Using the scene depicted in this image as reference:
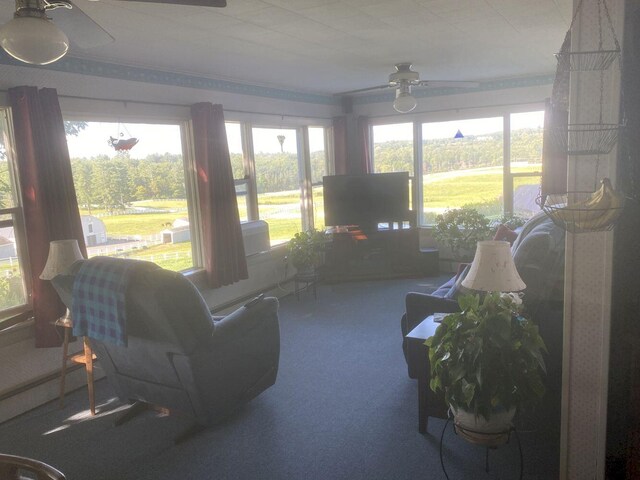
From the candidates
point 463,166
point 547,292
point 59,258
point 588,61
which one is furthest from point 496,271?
point 463,166

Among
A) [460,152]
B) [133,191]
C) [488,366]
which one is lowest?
[488,366]

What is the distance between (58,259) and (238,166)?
2.72 meters

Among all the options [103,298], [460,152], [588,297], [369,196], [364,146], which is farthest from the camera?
[364,146]

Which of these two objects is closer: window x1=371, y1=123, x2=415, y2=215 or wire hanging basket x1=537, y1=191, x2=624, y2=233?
wire hanging basket x1=537, y1=191, x2=624, y2=233

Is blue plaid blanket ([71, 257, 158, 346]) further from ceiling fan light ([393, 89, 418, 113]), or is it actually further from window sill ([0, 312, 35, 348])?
ceiling fan light ([393, 89, 418, 113])

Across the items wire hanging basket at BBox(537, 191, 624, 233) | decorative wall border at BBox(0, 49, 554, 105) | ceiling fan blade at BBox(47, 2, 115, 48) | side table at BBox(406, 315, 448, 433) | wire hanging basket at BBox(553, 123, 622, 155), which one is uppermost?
decorative wall border at BBox(0, 49, 554, 105)

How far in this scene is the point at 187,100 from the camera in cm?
489

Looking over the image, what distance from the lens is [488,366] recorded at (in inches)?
86.7

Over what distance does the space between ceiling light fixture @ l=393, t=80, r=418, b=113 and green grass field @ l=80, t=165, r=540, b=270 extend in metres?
2.14

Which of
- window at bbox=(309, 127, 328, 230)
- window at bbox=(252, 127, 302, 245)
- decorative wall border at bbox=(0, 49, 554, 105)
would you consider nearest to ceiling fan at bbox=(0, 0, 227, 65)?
decorative wall border at bbox=(0, 49, 554, 105)

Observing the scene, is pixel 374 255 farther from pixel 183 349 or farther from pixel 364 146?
pixel 183 349

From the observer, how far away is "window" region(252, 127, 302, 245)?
6.05 meters

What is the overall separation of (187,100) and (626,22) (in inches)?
153

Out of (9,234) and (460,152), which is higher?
(460,152)
